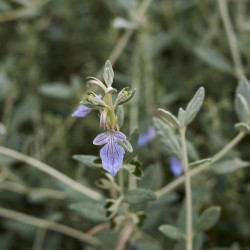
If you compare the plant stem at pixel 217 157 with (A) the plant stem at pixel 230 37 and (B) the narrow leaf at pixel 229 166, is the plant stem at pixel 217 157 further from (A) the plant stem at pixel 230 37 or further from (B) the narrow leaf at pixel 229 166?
(A) the plant stem at pixel 230 37

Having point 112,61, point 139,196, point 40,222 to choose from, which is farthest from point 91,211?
point 112,61

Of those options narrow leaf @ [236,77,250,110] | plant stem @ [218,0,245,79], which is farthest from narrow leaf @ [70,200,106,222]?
plant stem @ [218,0,245,79]

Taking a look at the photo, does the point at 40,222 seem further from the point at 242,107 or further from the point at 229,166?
the point at 242,107

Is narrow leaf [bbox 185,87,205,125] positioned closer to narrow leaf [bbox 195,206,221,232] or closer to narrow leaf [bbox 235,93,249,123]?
narrow leaf [bbox 235,93,249,123]

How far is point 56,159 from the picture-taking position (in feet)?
6.60

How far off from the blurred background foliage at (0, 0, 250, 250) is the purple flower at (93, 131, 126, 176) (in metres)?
0.63

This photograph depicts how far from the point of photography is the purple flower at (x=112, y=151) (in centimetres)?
91

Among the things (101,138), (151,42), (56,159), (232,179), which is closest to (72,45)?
(151,42)

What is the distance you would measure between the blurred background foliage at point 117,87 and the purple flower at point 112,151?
0.63 m

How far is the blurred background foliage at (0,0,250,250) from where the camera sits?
177 centimetres

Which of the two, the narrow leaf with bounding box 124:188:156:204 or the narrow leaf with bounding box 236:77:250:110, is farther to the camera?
the narrow leaf with bounding box 236:77:250:110

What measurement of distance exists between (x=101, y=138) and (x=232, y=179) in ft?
3.03

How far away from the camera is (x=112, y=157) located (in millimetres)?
917

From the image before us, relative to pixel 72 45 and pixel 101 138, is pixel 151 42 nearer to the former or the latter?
pixel 72 45
